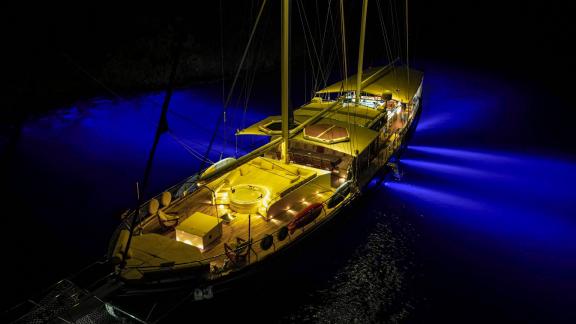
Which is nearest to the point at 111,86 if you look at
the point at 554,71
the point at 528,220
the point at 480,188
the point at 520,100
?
the point at 480,188

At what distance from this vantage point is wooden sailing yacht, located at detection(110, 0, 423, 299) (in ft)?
44.7

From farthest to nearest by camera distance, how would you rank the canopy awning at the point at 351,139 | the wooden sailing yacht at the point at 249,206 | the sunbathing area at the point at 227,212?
1. the canopy awning at the point at 351,139
2. the sunbathing area at the point at 227,212
3. the wooden sailing yacht at the point at 249,206

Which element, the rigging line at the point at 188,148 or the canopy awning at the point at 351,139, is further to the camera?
the rigging line at the point at 188,148

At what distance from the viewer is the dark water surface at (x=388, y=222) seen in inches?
633

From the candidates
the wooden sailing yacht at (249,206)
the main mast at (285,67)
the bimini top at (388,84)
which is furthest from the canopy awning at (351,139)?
the bimini top at (388,84)

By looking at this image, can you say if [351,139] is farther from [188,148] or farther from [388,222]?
[188,148]

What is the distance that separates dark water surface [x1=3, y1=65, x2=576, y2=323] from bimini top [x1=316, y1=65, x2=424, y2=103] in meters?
4.11

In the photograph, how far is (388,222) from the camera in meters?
20.6

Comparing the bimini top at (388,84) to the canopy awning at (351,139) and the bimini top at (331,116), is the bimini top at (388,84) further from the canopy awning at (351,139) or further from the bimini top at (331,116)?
the canopy awning at (351,139)

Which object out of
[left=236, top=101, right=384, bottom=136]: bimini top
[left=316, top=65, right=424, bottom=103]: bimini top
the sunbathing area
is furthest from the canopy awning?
[left=316, top=65, right=424, bottom=103]: bimini top

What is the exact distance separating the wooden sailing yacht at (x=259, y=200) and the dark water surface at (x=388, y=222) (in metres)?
1.64

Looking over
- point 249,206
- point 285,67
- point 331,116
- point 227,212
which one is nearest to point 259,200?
point 249,206

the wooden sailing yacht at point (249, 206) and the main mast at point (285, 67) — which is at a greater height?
the main mast at point (285, 67)

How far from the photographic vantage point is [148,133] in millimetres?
30562
